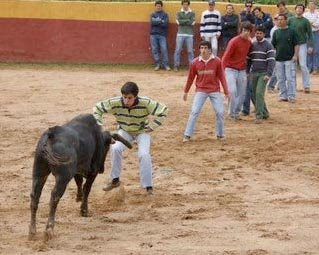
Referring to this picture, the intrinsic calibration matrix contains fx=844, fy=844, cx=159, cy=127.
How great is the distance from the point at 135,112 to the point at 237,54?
5.64 meters

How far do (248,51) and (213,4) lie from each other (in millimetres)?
7018

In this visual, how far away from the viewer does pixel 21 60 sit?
76.2 ft

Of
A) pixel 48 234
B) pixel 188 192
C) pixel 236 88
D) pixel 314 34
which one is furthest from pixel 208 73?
pixel 314 34

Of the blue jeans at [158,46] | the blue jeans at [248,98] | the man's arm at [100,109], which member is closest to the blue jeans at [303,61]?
the blue jeans at [248,98]

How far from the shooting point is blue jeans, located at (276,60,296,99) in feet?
55.7

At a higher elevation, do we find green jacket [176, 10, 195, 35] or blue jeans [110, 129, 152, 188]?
green jacket [176, 10, 195, 35]

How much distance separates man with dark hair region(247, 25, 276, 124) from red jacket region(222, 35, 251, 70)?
23 centimetres

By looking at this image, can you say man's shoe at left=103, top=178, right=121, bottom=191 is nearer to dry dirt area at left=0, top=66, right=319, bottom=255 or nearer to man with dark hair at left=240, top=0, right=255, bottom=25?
dry dirt area at left=0, top=66, right=319, bottom=255

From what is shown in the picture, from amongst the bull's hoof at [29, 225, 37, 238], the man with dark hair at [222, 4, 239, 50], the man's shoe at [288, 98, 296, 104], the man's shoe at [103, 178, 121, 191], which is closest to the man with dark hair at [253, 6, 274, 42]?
the man with dark hair at [222, 4, 239, 50]

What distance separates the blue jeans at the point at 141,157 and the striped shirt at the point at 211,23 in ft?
40.7

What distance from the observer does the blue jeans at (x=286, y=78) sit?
17.0 meters

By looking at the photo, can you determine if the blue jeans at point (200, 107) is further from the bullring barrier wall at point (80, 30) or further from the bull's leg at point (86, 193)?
the bullring barrier wall at point (80, 30)

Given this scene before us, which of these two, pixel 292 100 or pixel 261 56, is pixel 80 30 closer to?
pixel 292 100

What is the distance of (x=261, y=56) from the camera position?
1509 cm
